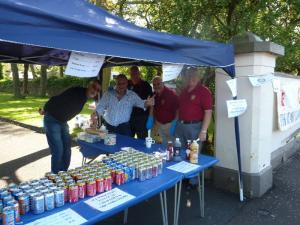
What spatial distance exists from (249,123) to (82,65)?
273 centimetres

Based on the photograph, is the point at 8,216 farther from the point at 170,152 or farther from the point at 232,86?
the point at 232,86


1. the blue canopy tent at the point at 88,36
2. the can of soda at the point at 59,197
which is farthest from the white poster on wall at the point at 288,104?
the can of soda at the point at 59,197

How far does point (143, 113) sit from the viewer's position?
555 cm

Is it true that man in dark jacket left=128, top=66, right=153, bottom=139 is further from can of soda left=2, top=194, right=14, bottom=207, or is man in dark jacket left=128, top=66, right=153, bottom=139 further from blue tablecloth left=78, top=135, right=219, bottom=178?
can of soda left=2, top=194, right=14, bottom=207

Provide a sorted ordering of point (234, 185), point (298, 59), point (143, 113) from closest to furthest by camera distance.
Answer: point (234, 185), point (143, 113), point (298, 59)

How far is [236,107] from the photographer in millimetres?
4125

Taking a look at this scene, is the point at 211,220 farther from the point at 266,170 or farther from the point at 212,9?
the point at 212,9

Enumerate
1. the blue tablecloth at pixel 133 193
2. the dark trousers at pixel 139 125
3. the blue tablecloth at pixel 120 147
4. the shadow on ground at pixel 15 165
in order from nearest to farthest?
the blue tablecloth at pixel 133 193
the blue tablecloth at pixel 120 147
the shadow on ground at pixel 15 165
the dark trousers at pixel 139 125

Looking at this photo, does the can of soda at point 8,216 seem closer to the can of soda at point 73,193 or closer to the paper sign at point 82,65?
the can of soda at point 73,193

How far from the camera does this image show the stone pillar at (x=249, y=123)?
4301 mm

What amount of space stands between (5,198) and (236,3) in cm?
558

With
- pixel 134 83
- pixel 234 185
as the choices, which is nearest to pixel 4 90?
pixel 134 83

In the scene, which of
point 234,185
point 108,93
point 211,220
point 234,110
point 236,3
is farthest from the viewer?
point 236,3

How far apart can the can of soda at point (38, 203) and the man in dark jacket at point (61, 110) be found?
2240 millimetres
